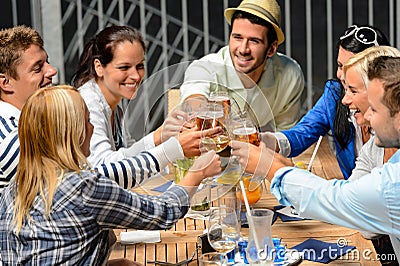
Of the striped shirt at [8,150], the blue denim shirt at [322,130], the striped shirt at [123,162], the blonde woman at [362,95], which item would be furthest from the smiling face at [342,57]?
the striped shirt at [8,150]

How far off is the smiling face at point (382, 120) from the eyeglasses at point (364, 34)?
38.3 inches

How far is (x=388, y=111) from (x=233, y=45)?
1351 mm

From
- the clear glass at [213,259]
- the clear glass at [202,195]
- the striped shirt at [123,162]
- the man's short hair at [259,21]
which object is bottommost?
the clear glass at [213,259]

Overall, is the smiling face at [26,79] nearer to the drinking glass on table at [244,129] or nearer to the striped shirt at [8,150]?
the striped shirt at [8,150]

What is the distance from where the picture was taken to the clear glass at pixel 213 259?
80.4 inches

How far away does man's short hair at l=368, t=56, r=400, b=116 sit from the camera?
2006 millimetres

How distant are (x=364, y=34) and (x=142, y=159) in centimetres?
113

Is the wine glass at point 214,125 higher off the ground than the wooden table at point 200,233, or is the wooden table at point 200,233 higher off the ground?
the wine glass at point 214,125

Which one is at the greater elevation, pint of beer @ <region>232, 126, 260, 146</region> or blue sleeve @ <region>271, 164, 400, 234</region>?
pint of beer @ <region>232, 126, 260, 146</region>

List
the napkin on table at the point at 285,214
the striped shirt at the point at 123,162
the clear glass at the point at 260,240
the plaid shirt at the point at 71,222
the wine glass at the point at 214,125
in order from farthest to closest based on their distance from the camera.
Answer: the napkin on table at the point at 285,214
the striped shirt at the point at 123,162
the wine glass at the point at 214,125
the clear glass at the point at 260,240
the plaid shirt at the point at 71,222

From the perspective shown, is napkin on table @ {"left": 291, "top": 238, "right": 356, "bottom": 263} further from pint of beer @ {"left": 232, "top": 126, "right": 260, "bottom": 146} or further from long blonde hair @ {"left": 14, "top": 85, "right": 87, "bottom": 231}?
long blonde hair @ {"left": 14, "top": 85, "right": 87, "bottom": 231}

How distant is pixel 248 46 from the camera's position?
3.28 metres

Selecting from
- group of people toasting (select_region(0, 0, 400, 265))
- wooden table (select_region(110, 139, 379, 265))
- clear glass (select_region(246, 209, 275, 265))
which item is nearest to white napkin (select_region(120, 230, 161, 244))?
wooden table (select_region(110, 139, 379, 265))

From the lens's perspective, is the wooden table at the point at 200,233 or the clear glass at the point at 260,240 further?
the wooden table at the point at 200,233
